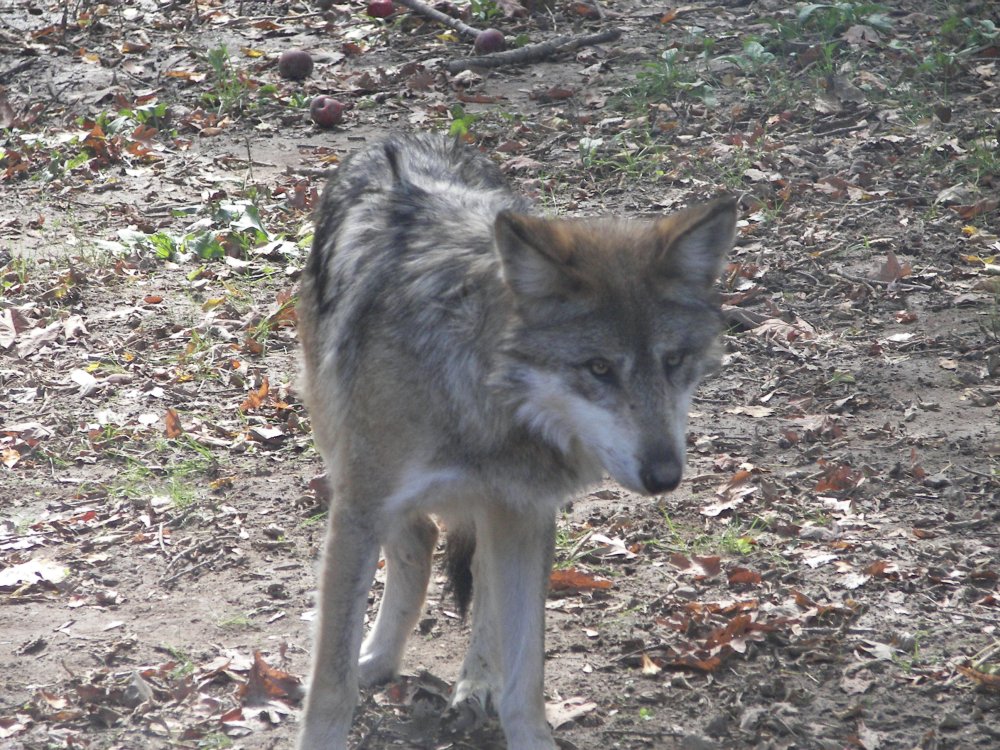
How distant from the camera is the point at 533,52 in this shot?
9.73 m

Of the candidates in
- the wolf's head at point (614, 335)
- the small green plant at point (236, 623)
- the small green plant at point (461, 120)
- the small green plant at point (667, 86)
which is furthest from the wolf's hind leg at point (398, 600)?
the small green plant at point (667, 86)

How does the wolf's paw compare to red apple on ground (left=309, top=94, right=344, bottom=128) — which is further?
red apple on ground (left=309, top=94, right=344, bottom=128)

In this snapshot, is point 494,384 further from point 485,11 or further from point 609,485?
point 485,11

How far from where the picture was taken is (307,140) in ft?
29.1

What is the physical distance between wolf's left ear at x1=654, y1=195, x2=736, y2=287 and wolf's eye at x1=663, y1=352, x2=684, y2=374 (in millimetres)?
244

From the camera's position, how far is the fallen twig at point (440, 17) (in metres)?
10.1

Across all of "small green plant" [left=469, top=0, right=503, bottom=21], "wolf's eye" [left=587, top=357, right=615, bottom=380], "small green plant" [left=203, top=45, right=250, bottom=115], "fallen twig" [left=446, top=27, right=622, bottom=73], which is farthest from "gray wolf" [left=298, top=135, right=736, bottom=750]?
"small green plant" [left=469, top=0, right=503, bottom=21]

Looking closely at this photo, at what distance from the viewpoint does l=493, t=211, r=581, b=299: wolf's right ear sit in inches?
128

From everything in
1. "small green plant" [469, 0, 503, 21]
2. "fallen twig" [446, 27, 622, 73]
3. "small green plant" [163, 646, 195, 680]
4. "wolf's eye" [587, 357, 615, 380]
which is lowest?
"small green plant" [163, 646, 195, 680]

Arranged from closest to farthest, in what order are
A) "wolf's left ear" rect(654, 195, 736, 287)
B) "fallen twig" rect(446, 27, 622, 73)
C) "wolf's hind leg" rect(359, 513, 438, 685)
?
"wolf's left ear" rect(654, 195, 736, 287) → "wolf's hind leg" rect(359, 513, 438, 685) → "fallen twig" rect(446, 27, 622, 73)

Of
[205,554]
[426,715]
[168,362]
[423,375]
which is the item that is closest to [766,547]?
[426,715]

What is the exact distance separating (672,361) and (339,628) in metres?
1.38

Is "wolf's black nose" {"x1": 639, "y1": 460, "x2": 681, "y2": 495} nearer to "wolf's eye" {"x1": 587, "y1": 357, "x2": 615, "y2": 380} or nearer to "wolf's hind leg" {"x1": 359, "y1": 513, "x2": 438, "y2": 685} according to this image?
"wolf's eye" {"x1": 587, "y1": 357, "x2": 615, "y2": 380}

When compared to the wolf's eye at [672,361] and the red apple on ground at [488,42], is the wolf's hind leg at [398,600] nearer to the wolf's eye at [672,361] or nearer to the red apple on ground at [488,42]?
the wolf's eye at [672,361]
